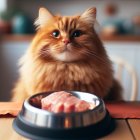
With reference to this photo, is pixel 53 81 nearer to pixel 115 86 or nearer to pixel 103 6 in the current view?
pixel 115 86

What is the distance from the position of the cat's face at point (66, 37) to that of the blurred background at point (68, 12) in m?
1.81

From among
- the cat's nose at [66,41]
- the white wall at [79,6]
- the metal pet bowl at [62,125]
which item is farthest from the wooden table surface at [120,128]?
the white wall at [79,6]

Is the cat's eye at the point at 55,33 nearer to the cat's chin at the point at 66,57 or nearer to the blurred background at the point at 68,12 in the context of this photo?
the cat's chin at the point at 66,57

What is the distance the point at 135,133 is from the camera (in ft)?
3.11

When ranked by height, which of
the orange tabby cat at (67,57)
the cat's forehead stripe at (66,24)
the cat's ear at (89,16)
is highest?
the cat's ear at (89,16)

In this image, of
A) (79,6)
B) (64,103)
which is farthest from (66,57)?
(79,6)

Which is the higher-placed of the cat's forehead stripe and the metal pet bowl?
the cat's forehead stripe

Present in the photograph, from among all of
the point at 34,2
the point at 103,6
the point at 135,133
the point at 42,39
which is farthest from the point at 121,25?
the point at 135,133

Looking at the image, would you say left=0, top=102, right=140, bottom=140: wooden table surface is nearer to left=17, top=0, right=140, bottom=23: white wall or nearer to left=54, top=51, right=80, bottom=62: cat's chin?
left=54, top=51, right=80, bottom=62: cat's chin

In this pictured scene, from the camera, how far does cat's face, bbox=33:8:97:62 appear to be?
111 centimetres

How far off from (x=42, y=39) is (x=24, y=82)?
0.21m

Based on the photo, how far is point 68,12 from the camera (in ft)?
11.8

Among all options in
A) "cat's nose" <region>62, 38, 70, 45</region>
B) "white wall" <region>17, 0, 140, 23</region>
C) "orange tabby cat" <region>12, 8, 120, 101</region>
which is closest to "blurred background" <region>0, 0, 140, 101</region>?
"white wall" <region>17, 0, 140, 23</region>

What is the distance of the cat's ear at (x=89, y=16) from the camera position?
1.16 metres
